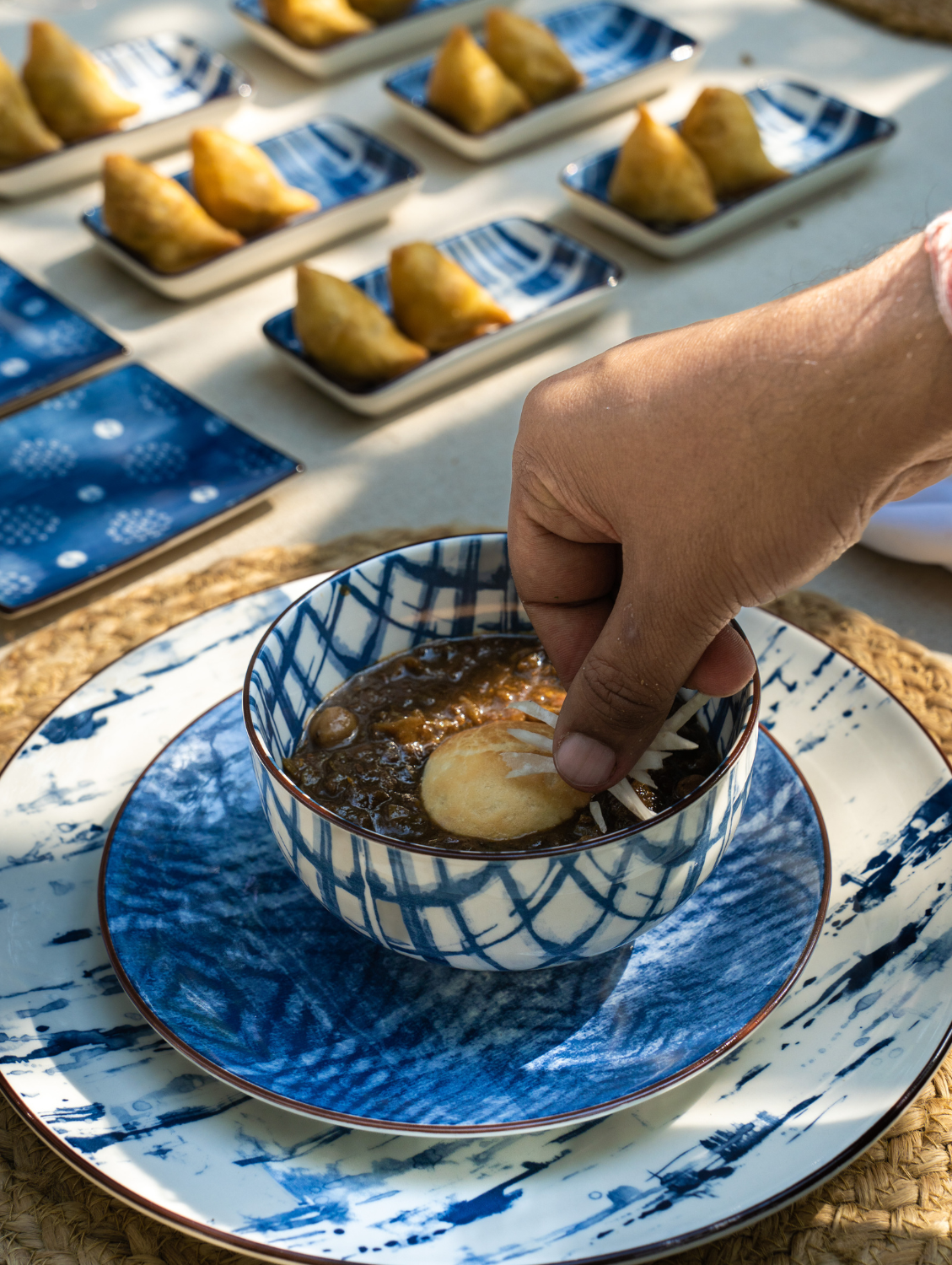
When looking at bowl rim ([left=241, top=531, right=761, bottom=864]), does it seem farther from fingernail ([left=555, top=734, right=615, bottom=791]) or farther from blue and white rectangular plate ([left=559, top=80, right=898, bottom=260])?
blue and white rectangular plate ([left=559, top=80, right=898, bottom=260])

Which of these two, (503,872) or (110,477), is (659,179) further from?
(503,872)

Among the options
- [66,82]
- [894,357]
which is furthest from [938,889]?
[66,82]

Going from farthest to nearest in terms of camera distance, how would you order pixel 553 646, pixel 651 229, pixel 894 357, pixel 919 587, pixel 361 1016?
pixel 651 229 < pixel 919 587 < pixel 553 646 < pixel 361 1016 < pixel 894 357

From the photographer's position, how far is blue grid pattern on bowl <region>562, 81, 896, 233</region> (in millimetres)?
1685

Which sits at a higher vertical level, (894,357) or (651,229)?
(894,357)

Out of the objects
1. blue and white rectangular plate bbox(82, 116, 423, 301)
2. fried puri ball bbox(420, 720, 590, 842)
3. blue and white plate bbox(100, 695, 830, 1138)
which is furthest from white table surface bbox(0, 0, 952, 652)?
fried puri ball bbox(420, 720, 590, 842)

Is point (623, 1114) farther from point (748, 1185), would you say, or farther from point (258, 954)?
point (258, 954)

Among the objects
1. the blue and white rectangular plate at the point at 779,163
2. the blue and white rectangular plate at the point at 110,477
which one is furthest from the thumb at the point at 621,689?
the blue and white rectangular plate at the point at 779,163

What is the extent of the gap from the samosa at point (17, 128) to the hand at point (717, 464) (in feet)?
4.40

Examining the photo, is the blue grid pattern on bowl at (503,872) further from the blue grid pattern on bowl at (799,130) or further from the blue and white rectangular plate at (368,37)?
the blue and white rectangular plate at (368,37)

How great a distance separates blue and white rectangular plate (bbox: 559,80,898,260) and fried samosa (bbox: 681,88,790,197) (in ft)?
0.08

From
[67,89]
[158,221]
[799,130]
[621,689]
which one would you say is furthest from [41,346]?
[799,130]

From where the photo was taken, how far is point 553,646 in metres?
0.78

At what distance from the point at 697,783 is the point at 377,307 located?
885 millimetres
